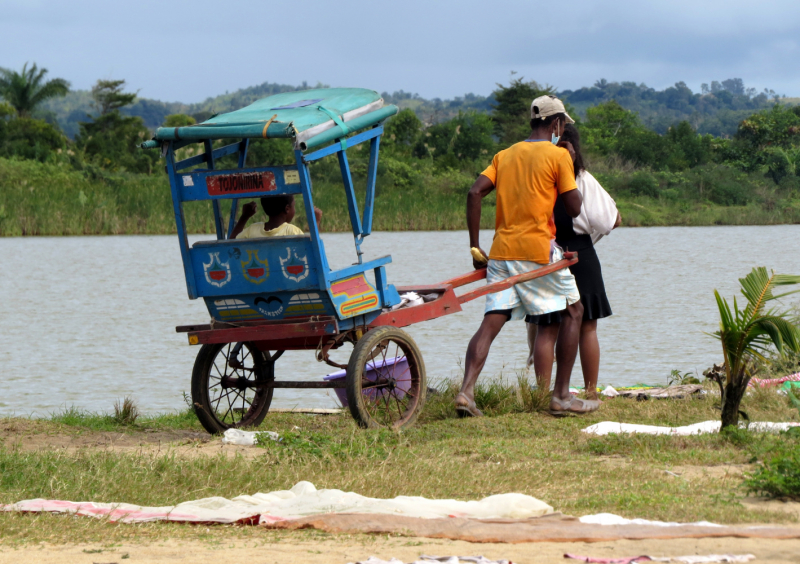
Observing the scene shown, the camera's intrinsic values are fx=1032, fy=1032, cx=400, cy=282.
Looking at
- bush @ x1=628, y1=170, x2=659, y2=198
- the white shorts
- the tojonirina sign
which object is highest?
bush @ x1=628, y1=170, x2=659, y2=198

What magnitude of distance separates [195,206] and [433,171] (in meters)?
17.9

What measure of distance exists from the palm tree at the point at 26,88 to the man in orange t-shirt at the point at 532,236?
203 ft

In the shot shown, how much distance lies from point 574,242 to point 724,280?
53.1 ft

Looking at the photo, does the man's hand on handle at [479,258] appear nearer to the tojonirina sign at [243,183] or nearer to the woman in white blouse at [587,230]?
the woman in white blouse at [587,230]

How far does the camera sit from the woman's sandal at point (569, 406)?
23.3 ft

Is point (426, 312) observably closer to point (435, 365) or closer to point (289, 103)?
point (289, 103)

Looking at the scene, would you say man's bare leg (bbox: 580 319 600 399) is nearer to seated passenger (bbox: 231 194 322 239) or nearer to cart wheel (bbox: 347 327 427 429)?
cart wheel (bbox: 347 327 427 429)

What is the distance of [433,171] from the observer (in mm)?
46312

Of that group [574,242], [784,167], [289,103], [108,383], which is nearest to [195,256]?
[289,103]

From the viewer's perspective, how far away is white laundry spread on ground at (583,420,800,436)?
608cm

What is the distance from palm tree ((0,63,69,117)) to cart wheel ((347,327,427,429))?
61.8 m

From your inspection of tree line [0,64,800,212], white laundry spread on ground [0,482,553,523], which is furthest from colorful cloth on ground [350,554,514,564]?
tree line [0,64,800,212]

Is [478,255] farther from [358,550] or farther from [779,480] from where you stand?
[358,550]

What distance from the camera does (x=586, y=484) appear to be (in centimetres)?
493
